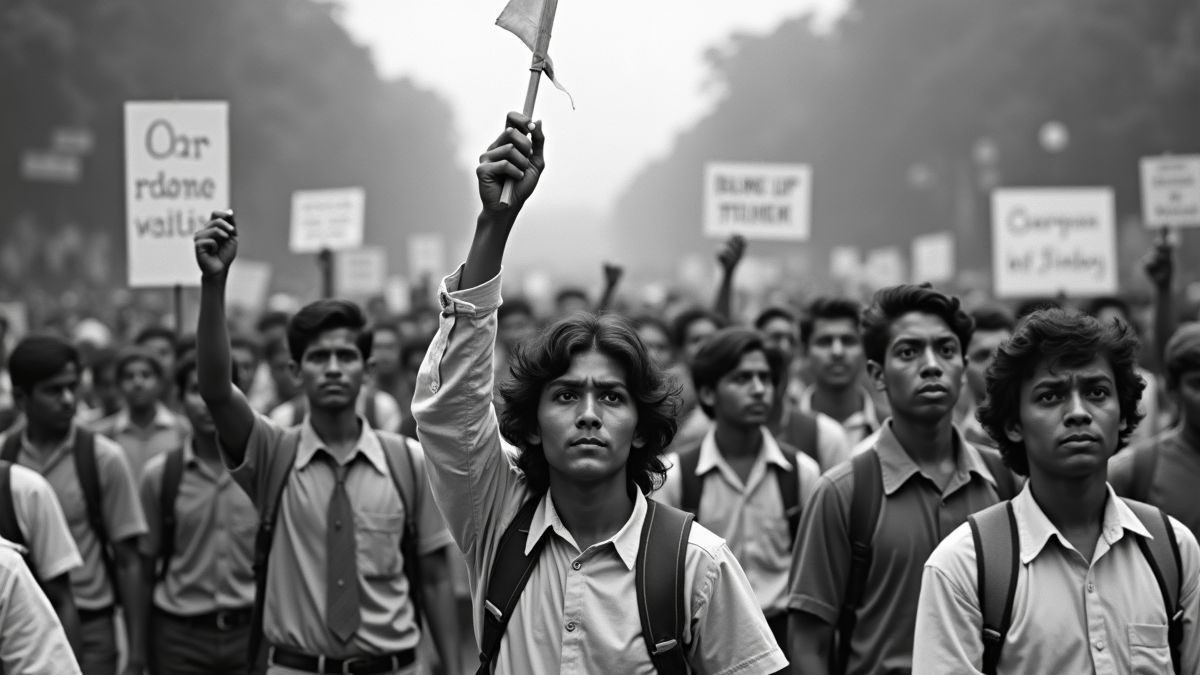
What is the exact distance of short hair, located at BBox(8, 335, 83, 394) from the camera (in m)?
5.30

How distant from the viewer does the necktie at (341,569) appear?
455 cm

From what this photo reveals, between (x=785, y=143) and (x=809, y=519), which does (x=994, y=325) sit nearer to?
(x=809, y=519)

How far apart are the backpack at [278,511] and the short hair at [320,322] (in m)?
0.30

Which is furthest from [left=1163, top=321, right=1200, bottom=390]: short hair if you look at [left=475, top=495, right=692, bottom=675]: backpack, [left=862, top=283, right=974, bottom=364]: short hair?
[left=475, top=495, right=692, bottom=675]: backpack

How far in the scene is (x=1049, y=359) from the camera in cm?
331

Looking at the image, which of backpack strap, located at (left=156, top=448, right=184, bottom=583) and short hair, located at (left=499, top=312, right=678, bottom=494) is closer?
short hair, located at (left=499, top=312, right=678, bottom=494)

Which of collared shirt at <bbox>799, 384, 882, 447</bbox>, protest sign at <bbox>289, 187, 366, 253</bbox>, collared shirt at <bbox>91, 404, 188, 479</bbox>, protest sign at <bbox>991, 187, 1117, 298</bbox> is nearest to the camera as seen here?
collared shirt at <bbox>799, 384, 882, 447</bbox>

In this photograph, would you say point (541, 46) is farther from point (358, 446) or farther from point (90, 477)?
point (90, 477)

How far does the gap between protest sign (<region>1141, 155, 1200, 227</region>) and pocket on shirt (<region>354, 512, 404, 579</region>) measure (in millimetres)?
6975

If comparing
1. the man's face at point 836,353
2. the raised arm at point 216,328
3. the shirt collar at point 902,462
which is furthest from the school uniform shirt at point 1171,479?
the raised arm at point 216,328

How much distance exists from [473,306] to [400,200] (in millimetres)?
78329

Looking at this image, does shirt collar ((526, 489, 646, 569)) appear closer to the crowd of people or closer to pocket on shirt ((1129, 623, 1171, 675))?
the crowd of people

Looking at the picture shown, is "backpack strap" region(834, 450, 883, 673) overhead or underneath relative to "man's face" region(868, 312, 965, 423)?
underneath

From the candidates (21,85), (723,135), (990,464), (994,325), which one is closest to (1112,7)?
(21,85)
